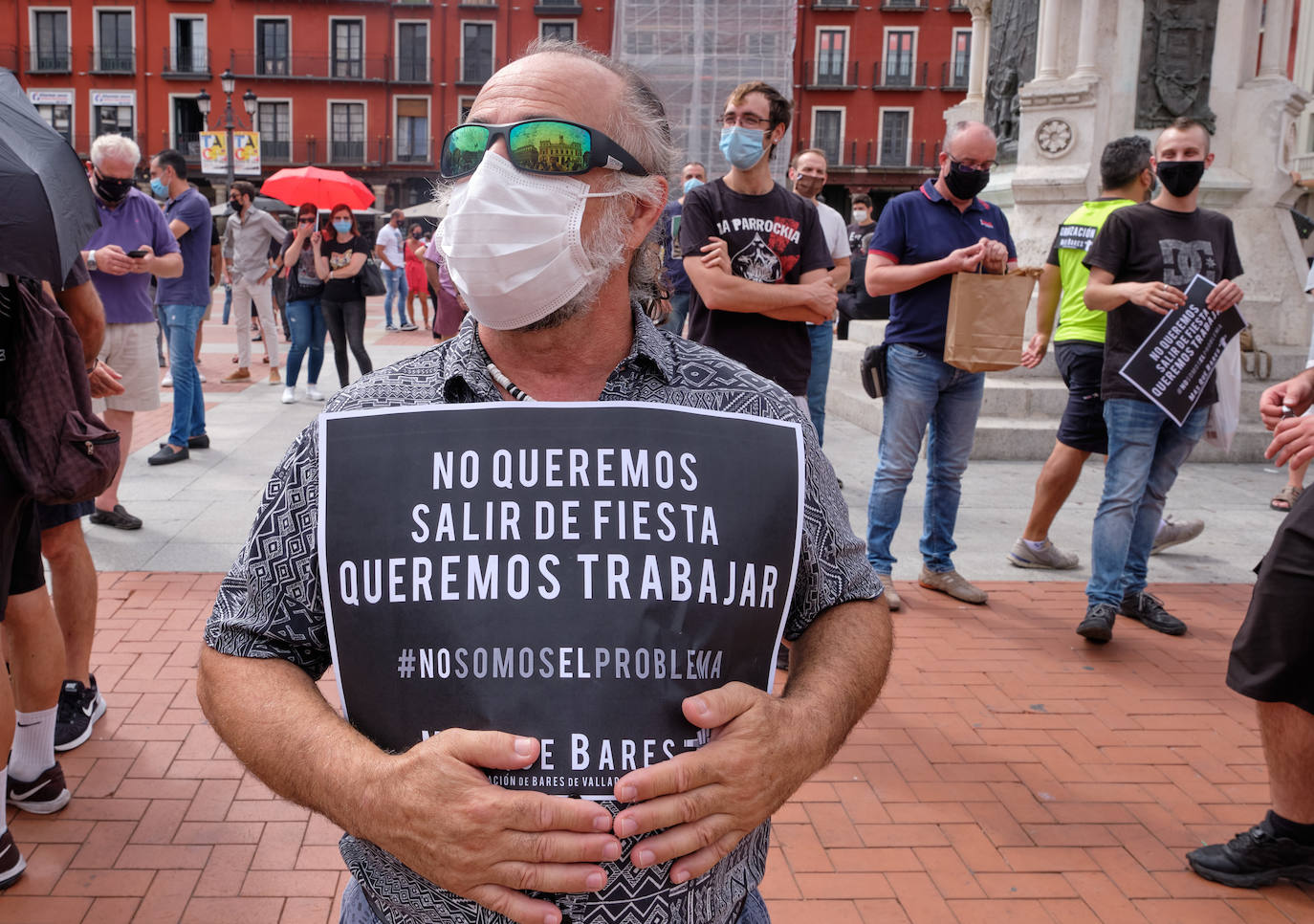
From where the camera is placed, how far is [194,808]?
3.44 meters

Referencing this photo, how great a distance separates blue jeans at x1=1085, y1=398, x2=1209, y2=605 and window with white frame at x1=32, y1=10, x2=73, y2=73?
53.8 metres

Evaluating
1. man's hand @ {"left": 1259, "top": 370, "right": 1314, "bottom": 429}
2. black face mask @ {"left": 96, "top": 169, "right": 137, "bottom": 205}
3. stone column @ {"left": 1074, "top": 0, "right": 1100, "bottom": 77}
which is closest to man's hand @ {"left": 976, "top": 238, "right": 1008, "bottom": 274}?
man's hand @ {"left": 1259, "top": 370, "right": 1314, "bottom": 429}

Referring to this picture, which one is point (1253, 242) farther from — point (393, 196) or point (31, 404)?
point (393, 196)

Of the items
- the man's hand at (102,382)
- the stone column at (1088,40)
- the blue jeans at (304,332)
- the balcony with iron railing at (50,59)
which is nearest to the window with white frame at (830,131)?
the balcony with iron railing at (50,59)

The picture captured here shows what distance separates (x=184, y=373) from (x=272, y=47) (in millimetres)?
46991

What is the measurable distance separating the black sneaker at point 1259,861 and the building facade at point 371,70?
47226 millimetres

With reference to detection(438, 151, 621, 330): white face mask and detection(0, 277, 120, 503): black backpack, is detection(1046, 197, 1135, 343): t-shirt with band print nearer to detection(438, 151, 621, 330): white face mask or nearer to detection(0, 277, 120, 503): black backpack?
detection(0, 277, 120, 503): black backpack

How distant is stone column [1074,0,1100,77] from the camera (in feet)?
32.1

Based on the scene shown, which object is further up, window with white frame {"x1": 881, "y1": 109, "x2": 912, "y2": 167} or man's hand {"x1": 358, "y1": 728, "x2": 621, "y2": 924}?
window with white frame {"x1": 881, "y1": 109, "x2": 912, "y2": 167}

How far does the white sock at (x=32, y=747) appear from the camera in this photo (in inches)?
133

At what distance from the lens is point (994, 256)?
5.12 meters

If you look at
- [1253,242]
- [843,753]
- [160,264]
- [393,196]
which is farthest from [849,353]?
[393,196]

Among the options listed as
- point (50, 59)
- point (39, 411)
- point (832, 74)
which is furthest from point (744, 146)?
point (50, 59)

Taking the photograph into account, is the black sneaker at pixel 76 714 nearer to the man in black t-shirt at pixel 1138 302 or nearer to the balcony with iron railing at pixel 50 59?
the man in black t-shirt at pixel 1138 302
